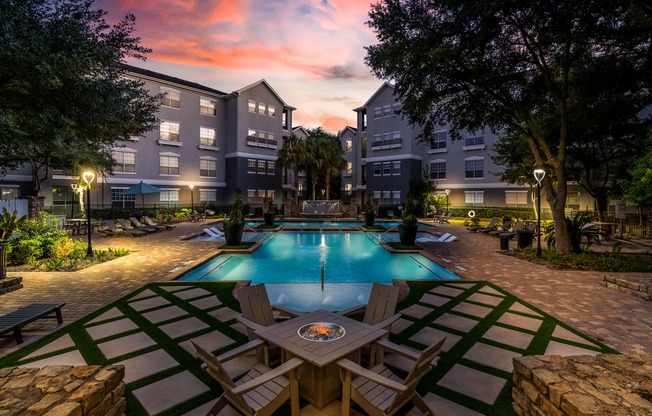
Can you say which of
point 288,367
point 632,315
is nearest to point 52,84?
point 288,367

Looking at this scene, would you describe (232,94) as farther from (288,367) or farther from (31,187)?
(288,367)

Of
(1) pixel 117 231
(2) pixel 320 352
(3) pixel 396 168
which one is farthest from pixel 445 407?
(3) pixel 396 168

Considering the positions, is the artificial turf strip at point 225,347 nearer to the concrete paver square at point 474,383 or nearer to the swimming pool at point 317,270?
the concrete paver square at point 474,383

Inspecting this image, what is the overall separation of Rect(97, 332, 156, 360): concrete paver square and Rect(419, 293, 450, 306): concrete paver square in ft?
18.7

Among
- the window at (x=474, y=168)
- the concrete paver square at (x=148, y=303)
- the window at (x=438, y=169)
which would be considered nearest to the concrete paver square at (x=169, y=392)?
the concrete paver square at (x=148, y=303)

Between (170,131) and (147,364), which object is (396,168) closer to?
(170,131)

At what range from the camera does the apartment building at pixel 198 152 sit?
2920 cm

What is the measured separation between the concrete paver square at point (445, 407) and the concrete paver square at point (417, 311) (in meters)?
2.64

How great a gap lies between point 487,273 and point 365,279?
4.06 meters

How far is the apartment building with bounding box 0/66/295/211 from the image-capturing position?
29.2 meters

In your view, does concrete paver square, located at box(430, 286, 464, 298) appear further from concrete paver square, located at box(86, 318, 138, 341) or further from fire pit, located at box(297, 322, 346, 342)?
concrete paver square, located at box(86, 318, 138, 341)

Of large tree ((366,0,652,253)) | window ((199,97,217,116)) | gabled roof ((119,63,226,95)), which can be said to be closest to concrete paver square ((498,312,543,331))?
large tree ((366,0,652,253))

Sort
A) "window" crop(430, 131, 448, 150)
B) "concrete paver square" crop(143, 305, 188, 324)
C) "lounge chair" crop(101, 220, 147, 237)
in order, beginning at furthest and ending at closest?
"window" crop(430, 131, 448, 150), "lounge chair" crop(101, 220, 147, 237), "concrete paver square" crop(143, 305, 188, 324)

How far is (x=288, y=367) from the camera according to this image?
3.32 meters
